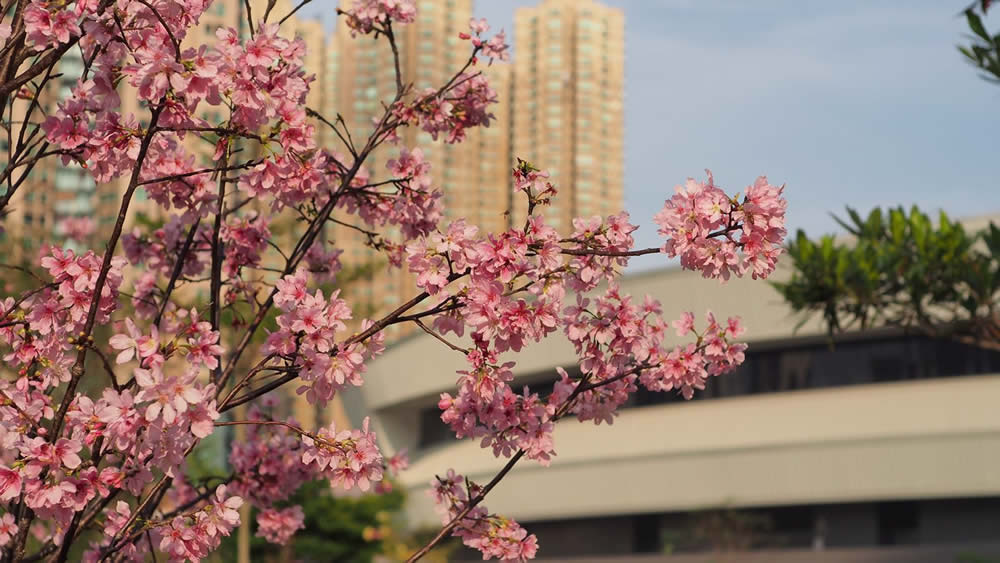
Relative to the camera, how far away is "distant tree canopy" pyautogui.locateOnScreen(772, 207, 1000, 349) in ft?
46.8

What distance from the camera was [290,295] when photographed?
495 cm

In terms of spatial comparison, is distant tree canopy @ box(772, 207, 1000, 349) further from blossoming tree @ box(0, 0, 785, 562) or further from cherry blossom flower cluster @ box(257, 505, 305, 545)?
blossoming tree @ box(0, 0, 785, 562)

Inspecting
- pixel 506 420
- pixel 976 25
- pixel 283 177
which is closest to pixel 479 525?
pixel 506 420

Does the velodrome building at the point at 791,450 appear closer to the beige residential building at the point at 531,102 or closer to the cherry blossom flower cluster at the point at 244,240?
the cherry blossom flower cluster at the point at 244,240

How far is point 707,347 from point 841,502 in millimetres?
33835

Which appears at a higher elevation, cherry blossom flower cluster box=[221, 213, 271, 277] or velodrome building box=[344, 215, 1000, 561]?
cherry blossom flower cluster box=[221, 213, 271, 277]

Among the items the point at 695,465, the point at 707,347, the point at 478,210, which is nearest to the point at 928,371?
the point at 695,465

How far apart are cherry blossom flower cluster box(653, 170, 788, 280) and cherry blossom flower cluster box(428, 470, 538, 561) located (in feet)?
5.38

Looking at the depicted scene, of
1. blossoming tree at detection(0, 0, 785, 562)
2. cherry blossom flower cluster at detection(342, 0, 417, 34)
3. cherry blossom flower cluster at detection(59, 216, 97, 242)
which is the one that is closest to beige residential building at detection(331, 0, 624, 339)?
cherry blossom flower cluster at detection(59, 216, 97, 242)

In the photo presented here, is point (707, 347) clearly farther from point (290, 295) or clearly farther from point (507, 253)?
point (290, 295)

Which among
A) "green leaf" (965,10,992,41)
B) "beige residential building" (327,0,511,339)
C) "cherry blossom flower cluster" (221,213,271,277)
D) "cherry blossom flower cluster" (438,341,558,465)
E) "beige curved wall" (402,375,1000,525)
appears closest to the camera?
"cherry blossom flower cluster" (438,341,558,465)

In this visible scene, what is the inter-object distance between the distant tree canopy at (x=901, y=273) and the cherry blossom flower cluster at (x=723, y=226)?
9748 mm

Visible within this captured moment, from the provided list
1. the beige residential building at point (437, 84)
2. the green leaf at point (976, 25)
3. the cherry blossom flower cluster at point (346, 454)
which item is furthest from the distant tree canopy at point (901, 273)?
the beige residential building at point (437, 84)

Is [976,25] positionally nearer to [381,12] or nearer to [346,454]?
[381,12]
